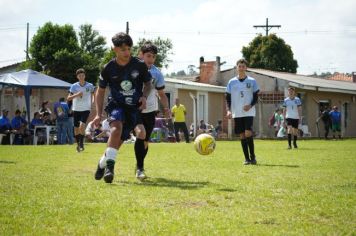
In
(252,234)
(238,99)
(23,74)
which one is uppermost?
(23,74)

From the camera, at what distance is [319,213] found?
220 inches

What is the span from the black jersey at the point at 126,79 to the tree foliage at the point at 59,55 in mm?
40126

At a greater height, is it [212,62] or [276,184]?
[212,62]

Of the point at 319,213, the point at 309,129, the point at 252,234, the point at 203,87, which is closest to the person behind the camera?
the point at 252,234

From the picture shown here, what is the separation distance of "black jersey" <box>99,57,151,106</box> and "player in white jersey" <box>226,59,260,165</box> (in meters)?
4.50

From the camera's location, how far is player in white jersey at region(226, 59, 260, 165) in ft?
40.7

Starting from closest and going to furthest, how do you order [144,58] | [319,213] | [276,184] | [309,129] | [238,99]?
[319,213] < [276,184] < [144,58] < [238,99] < [309,129]

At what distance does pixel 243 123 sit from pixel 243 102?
0.46m

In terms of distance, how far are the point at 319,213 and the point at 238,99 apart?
23.5 ft

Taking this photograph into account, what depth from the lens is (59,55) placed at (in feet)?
156

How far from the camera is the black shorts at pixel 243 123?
1249 cm

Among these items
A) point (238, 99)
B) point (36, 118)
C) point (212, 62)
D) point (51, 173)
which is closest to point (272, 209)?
point (51, 173)

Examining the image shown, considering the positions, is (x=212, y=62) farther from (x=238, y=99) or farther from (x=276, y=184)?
(x=276, y=184)

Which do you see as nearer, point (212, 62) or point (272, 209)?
point (272, 209)
